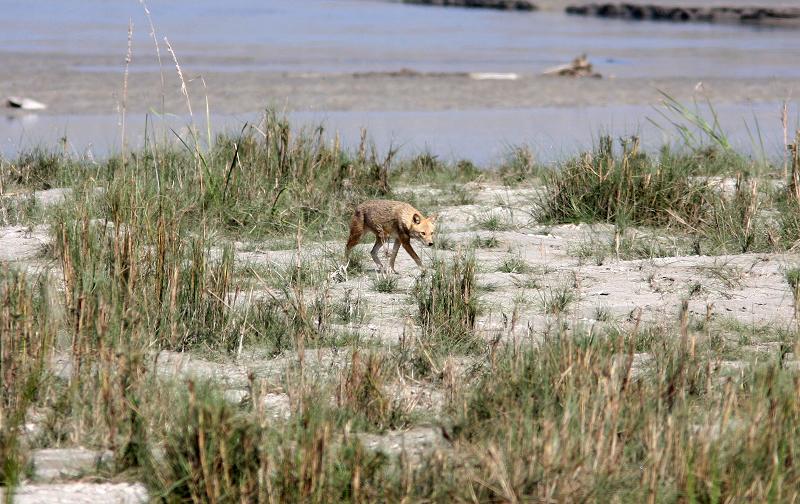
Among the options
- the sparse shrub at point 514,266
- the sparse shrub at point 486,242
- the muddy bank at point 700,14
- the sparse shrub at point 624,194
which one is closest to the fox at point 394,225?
the sparse shrub at point 514,266

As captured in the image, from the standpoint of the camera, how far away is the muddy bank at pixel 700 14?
1417 inches

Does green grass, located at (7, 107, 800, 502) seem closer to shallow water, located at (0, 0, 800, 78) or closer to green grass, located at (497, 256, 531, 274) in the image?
green grass, located at (497, 256, 531, 274)

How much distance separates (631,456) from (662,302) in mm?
2342

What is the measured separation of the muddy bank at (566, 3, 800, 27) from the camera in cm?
3600

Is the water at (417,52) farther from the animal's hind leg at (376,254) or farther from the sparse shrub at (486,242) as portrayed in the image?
the animal's hind leg at (376,254)

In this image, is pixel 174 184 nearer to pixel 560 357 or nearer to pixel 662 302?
pixel 662 302

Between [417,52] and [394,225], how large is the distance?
735 inches

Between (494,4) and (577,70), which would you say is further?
(494,4)

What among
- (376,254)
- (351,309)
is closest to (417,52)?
(376,254)

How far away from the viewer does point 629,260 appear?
686 centimetres

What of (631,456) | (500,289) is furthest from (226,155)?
(631,456)

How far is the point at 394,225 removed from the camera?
6.61m

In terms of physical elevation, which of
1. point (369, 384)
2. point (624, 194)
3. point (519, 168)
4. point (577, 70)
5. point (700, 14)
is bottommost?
point (369, 384)

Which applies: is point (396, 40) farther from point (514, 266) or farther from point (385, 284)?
point (385, 284)
